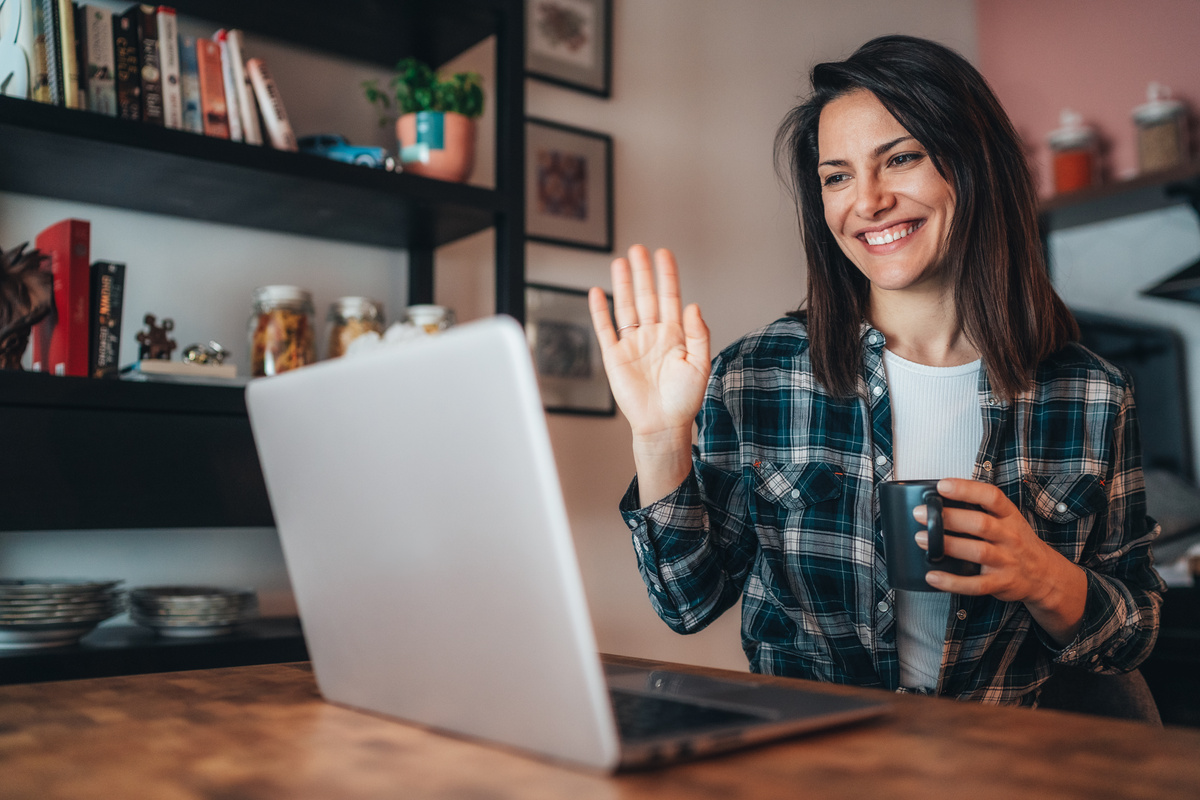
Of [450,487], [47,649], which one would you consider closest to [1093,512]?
[450,487]

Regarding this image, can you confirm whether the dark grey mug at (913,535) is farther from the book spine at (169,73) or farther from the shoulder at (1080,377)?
the book spine at (169,73)

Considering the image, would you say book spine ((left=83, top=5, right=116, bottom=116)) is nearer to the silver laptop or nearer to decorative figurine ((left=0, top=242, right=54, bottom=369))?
decorative figurine ((left=0, top=242, right=54, bottom=369))

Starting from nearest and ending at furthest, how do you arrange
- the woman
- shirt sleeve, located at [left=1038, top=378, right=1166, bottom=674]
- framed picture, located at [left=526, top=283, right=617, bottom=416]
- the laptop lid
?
the laptop lid, shirt sleeve, located at [left=1038, top=378, right=1166, bottom=674], the woman, framed picture, located at [left=526, top=283, right=617, bottom=416]

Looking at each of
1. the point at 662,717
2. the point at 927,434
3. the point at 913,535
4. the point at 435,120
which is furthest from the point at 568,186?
the point at 662,717

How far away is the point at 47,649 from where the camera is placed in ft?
4.37

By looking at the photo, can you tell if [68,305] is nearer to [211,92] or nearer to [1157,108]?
[211,92]

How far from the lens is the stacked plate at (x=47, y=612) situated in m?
1.32

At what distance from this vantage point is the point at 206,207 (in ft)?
5.58

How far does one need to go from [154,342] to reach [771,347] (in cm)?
102

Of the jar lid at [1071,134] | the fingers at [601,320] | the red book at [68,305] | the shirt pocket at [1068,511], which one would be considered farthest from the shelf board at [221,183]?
the jar lid at [1071,134]

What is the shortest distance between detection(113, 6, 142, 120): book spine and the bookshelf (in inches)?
3.5

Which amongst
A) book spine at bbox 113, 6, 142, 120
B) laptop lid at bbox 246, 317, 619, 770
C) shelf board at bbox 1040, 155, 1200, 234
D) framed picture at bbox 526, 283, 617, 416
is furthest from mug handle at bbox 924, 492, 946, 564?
shelf board at bbox 1040, 155, 1200, 234

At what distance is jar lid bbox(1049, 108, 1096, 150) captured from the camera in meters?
2.92

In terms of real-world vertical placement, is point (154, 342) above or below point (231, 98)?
below
